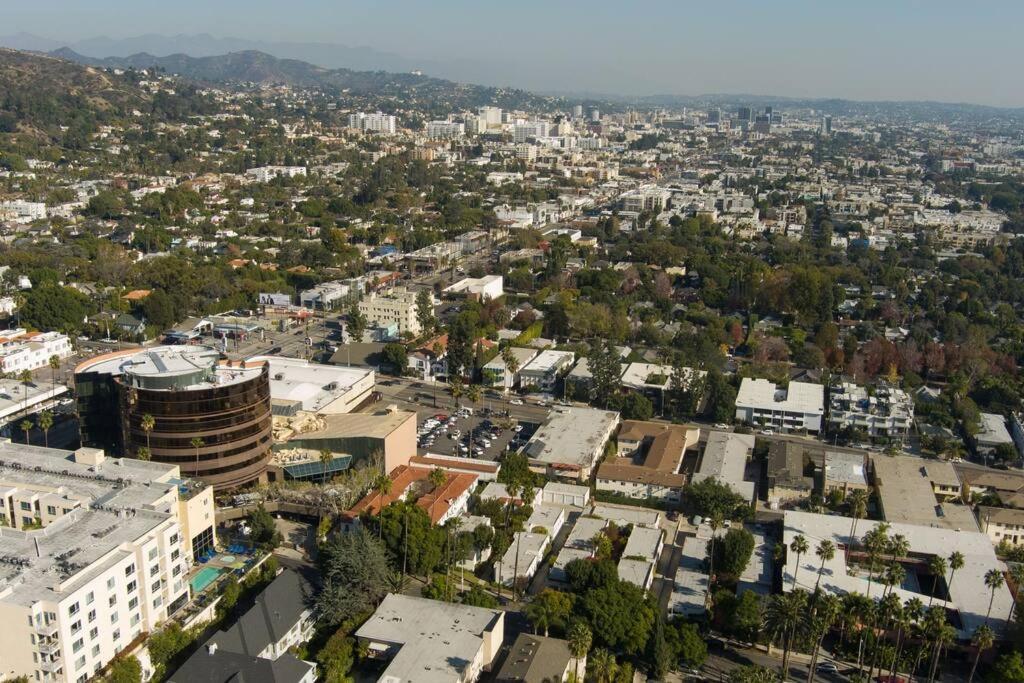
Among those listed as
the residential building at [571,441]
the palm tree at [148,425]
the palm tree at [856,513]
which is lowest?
the residential building at [571,441]

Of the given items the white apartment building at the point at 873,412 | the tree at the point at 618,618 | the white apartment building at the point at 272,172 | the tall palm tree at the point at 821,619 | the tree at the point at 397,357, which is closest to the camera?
the tall palm tree at the point at 821,619

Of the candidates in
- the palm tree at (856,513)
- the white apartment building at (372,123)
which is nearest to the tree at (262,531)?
the palm tree at (856,513)

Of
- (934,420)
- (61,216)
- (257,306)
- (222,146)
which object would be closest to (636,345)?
(934,420)

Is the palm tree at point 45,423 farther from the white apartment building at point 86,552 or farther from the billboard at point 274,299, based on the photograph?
the billboard at point 274,299

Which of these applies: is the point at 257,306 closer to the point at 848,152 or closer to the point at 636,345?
the point at 636,345

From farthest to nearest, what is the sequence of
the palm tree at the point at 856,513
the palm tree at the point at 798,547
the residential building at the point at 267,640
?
the palm tree at the point at 856,513, the palm tree at the point at 798,547, the residential building at the point at 267,640

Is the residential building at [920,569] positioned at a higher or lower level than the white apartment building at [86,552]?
lower

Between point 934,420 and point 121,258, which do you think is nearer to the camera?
point 934,420
